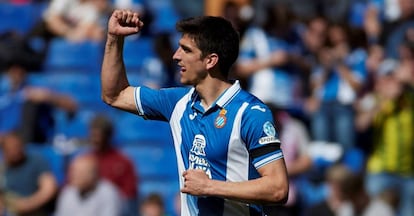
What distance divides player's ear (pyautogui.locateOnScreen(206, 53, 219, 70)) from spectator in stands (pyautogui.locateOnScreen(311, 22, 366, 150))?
6.48 meters

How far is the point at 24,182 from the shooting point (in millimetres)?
11766

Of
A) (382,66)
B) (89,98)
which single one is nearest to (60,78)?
(89,98)

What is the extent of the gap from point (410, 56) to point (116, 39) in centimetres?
647

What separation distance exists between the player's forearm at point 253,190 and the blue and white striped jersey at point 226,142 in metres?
0.13

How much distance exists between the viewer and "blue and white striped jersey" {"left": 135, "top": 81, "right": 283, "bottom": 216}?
6.36 m

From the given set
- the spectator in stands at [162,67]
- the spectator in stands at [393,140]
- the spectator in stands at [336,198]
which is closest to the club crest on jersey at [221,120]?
the spectator in stands at [336,198]

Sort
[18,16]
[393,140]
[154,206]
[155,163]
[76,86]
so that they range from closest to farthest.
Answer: [154,206]
[393,140]
[155,163]
[76,86]
[18,16]

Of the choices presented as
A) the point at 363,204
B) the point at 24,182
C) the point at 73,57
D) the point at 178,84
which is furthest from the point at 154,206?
the point at 73,57

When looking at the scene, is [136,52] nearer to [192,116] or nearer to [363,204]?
[363,204]

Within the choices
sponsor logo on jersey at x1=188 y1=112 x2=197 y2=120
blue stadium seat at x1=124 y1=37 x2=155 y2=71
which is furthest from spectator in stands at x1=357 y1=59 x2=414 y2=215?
sponsor logo on jersey at x1=188 y1=112 x2=197 y2=120

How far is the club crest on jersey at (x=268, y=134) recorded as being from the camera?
20.8ft

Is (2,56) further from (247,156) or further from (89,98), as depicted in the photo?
(247,156)

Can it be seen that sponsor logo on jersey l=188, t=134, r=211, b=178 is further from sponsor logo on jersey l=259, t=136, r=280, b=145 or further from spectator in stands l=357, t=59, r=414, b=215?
spectator in stands l=357, t=59, r=414, b=215

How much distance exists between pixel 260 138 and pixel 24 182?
5.81 m
